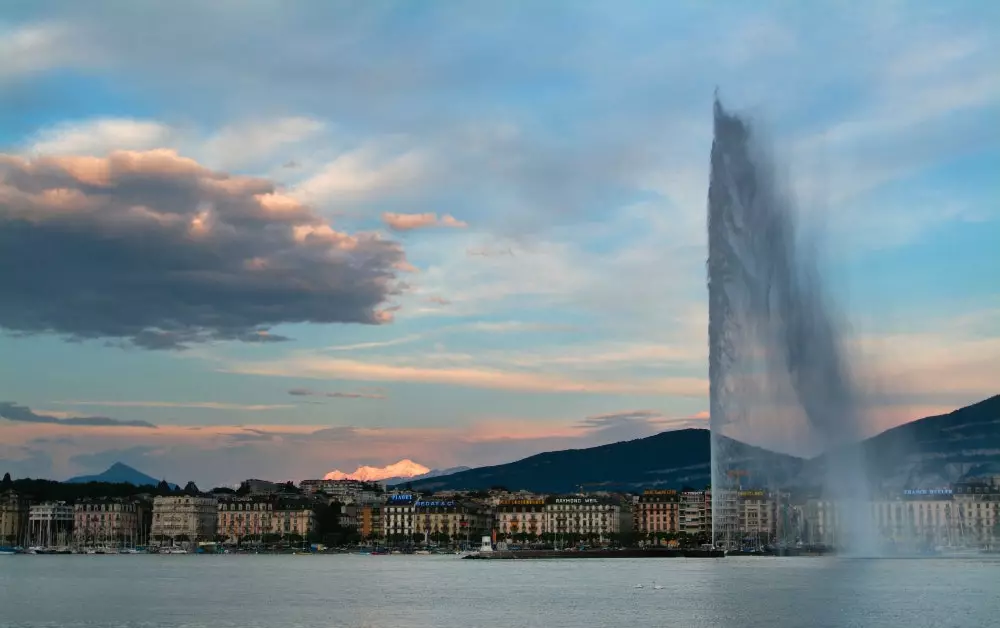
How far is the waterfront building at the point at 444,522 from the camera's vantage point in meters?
194

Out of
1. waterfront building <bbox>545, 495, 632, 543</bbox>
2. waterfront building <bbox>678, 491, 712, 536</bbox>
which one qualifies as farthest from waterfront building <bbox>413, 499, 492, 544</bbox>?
waterfront building <bbox>678, 491, 712, 536</bbox>

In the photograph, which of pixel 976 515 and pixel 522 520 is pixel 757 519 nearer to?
pixel 976 515

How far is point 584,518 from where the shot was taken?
190m

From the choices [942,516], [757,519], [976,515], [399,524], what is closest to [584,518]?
[399,524]

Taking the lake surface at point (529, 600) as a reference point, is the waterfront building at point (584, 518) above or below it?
above

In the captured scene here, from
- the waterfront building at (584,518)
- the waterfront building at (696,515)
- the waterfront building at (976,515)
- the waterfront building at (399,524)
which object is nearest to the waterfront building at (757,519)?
the waterfront building at (976,515)

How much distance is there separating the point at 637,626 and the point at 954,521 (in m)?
126

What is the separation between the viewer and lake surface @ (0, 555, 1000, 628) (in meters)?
49.2

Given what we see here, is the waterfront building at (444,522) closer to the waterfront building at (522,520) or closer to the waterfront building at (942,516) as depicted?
the waterfront building at (522,520)

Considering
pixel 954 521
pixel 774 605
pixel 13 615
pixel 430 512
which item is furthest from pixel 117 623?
pixel 430 512

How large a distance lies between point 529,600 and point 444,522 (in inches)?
5310

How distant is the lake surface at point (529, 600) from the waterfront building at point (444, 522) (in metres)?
102

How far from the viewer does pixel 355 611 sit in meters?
55.2

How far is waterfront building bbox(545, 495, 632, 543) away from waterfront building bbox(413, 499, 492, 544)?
1260cm
